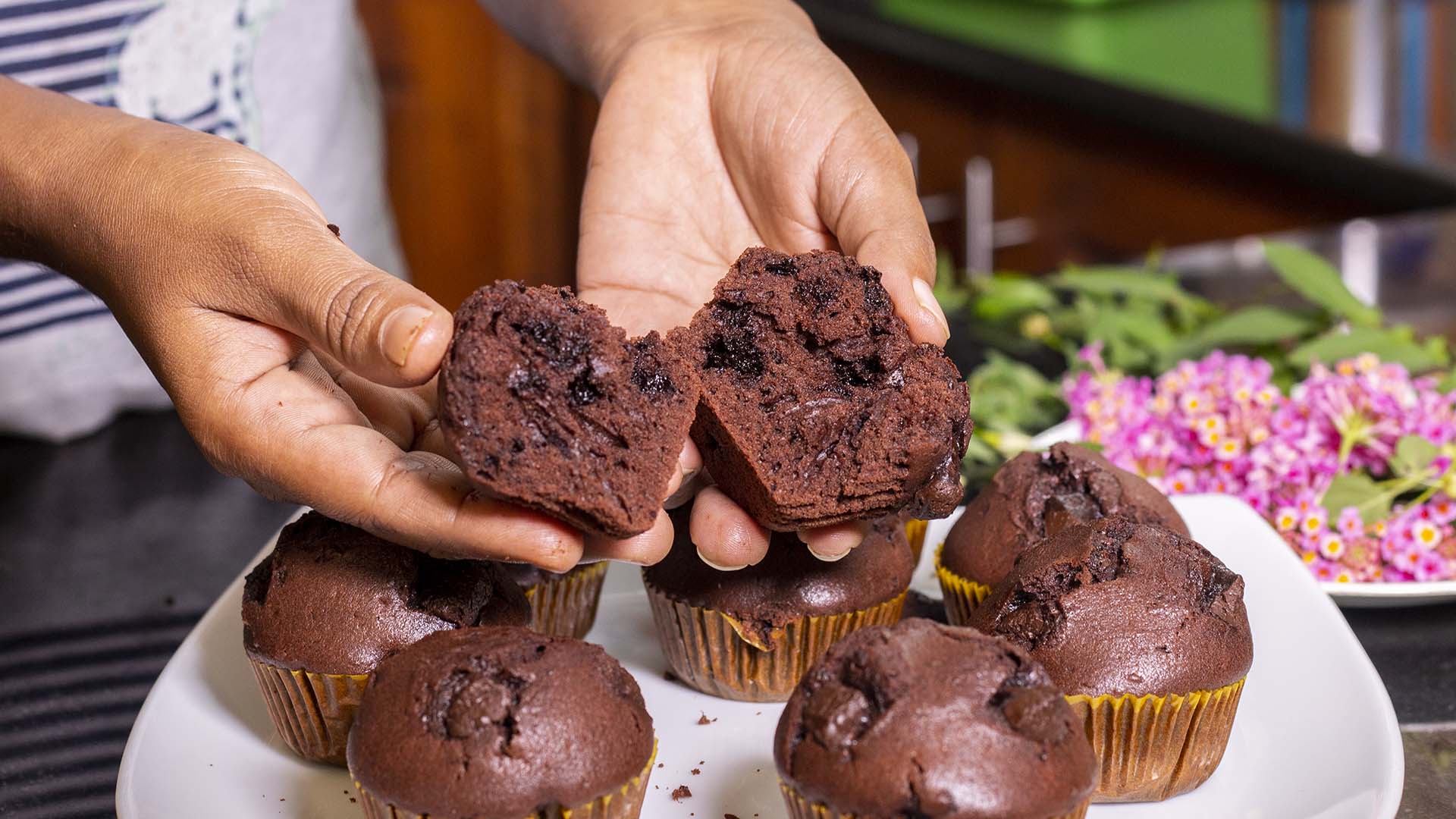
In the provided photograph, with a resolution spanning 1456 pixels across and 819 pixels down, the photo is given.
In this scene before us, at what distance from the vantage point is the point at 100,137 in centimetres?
231

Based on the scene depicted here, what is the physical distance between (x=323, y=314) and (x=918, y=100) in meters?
4.98

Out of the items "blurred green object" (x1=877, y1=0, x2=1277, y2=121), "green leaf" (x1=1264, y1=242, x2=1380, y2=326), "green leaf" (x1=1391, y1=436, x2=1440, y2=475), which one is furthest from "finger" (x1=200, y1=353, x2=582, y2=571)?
"blurred green object" (x1=877, y1=0, x2=1277, y2=121)

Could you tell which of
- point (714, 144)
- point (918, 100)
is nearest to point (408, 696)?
point (714, 144)

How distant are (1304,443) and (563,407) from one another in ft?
5.55

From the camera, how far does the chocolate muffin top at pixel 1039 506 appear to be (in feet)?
8.26

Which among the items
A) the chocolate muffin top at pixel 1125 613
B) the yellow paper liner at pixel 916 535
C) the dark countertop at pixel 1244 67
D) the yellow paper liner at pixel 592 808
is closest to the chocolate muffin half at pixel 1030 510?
the yellow paper liner at pixel 916 535

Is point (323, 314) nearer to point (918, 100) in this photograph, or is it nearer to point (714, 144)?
point (714, 144)

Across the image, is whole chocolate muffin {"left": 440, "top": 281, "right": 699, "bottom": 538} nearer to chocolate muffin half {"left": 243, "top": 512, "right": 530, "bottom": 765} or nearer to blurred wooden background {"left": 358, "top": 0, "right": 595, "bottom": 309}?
chocolate muffin half {"left": 243, "top": 512, "right": 530, "bottom": 765}

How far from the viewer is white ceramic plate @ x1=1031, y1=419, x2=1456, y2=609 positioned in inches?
101

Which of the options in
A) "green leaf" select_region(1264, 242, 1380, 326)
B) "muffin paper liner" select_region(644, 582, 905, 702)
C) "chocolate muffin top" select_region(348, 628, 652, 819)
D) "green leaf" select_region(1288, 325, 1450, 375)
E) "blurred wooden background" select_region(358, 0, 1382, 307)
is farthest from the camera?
"blurred wooden background" select_region(358, 0, 1382, 307)

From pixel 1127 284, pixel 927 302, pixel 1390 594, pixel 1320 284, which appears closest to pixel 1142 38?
pixel 1127 284

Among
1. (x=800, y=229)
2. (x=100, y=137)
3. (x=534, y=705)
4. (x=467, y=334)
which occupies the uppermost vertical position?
(x=100, y=137)

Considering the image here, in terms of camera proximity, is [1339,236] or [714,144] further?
[1339,236]

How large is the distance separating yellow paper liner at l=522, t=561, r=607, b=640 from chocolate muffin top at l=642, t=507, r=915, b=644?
0.72 ft
